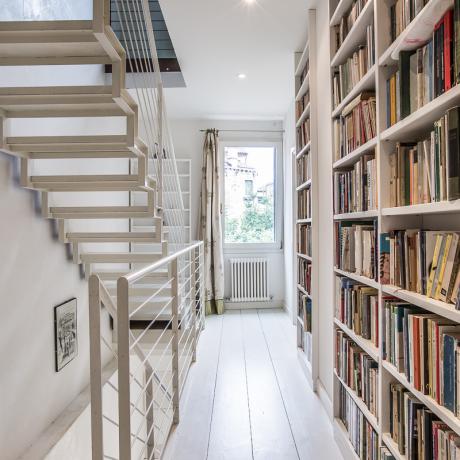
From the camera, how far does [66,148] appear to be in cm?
212

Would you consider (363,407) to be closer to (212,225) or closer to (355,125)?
(355,125)

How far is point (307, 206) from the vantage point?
2.98 meters

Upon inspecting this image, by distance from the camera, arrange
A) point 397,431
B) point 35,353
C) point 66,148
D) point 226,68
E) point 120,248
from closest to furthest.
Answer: point 397,431 < point 66,148 < point 35,353 < point 226,68 < point 120,248

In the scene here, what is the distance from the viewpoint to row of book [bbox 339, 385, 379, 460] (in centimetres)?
158

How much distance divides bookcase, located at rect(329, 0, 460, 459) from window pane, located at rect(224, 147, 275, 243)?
10.4 ft

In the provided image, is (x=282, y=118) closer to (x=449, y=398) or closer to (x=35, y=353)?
(x=35, y=353)

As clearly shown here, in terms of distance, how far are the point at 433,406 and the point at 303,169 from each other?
7.67 ft

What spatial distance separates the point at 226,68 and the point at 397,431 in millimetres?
3243

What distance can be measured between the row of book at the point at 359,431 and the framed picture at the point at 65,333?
6.60 feet

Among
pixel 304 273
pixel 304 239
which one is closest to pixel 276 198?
pixel 304 239

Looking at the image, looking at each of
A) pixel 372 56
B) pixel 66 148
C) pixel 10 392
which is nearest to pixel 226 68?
pixel 66 148

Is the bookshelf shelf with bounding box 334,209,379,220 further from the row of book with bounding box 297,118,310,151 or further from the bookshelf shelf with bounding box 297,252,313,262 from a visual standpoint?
the row of book with bounding box 297,118,310,151

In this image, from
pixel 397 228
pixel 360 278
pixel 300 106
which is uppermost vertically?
pixel 300 106

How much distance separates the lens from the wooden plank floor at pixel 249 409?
1.92m
